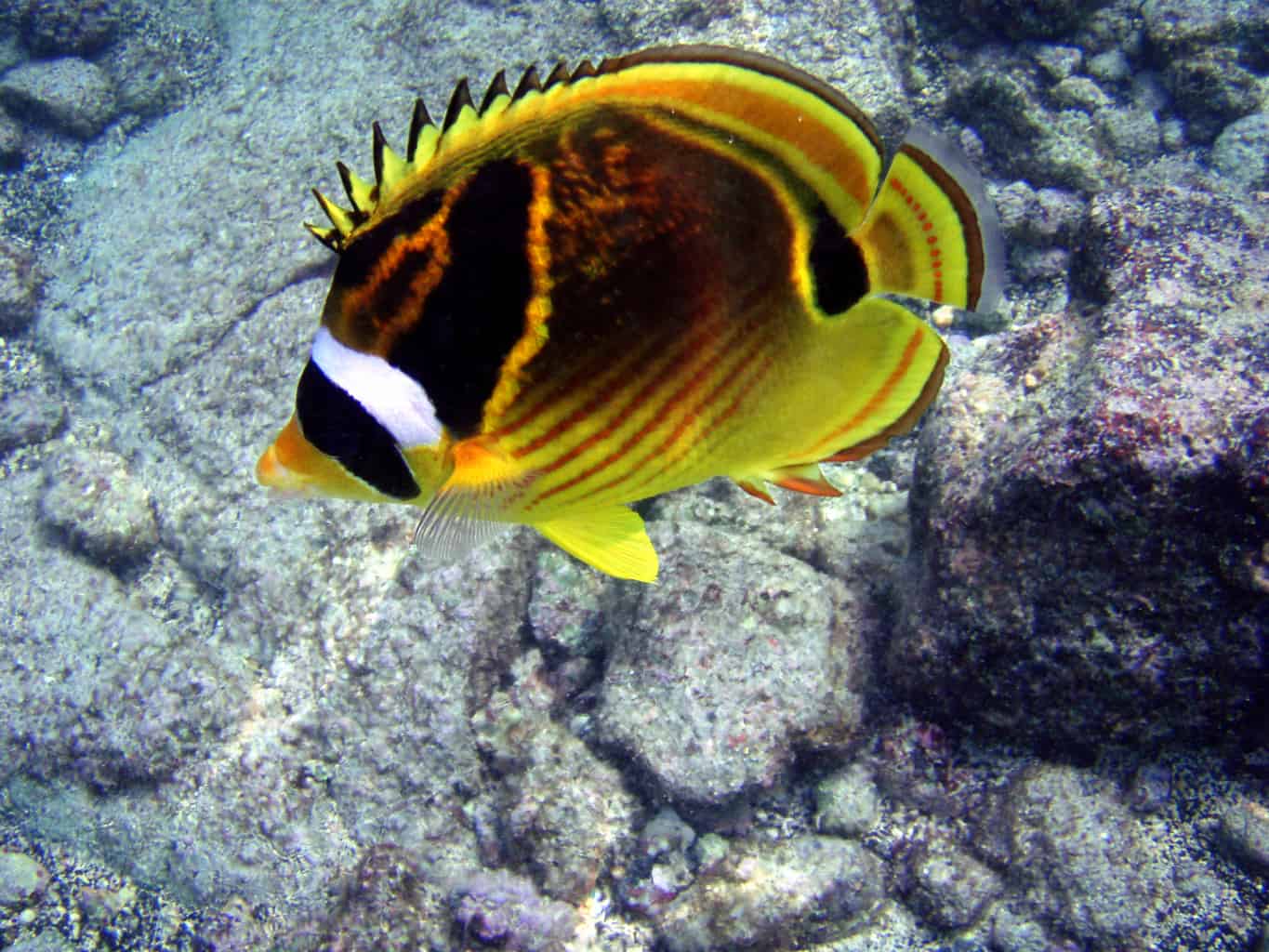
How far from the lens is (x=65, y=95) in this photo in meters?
7.16

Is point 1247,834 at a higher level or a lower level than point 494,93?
lower

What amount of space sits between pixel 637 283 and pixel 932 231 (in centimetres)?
35

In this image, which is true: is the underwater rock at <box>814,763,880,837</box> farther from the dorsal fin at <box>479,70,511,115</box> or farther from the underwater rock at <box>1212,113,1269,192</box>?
the underwater rock at <box>1212,113,1269,192</box>

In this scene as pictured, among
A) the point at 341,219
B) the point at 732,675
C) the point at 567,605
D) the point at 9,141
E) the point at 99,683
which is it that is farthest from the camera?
the point at 9,141

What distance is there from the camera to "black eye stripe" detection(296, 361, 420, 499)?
0.95 meters

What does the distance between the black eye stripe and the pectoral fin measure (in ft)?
0.79

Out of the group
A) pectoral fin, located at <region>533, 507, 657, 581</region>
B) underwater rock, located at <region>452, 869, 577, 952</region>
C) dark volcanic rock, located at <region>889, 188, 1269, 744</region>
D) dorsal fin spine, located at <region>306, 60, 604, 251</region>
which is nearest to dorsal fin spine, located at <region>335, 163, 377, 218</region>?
dorsal fin spine, located at <region>306, 60, 604, 251</region>

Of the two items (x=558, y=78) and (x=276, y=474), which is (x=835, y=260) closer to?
(x=558, y=78)

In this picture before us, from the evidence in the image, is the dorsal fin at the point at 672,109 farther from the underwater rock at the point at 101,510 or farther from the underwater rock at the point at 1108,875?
the underwater rock at the point at 101,510

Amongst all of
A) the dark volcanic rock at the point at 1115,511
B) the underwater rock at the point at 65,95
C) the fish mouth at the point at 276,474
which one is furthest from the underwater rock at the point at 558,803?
the underwater rock at the point at 65,95

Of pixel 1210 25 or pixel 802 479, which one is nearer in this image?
pixel 802 479

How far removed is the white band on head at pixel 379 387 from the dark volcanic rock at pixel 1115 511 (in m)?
2.10

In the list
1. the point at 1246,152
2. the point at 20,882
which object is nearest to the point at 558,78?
the point at 20,882

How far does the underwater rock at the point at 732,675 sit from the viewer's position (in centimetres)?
300
